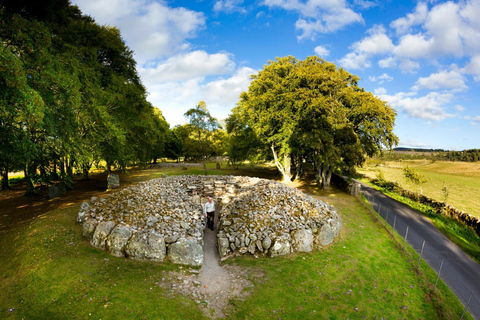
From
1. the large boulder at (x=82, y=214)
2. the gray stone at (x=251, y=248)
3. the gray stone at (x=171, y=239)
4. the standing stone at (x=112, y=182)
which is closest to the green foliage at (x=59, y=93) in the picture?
the standing stone at (x=112, y=182)

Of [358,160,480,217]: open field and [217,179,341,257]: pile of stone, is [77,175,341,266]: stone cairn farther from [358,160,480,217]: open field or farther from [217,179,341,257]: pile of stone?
[358,160,480,217]: open field

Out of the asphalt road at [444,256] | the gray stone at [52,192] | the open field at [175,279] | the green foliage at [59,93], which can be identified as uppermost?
the green foliage at [59,93]

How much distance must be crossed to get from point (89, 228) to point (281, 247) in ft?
34.6

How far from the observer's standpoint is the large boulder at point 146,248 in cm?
1012

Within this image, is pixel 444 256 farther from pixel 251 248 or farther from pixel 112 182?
pixel 112 182

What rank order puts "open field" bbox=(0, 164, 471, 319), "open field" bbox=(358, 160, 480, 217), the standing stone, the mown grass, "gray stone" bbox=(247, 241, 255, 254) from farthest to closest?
"open field" bbox=(358, 160, 480, 217), the standing stone, the mown grass, "gray stone" bbox=(247, 241, 255, 254), "open field" bbox=(0, 164, 471, 319)

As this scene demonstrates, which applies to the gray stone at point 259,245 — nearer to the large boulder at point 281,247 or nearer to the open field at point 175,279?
the open field at point 175,279

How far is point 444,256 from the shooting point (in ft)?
41.8

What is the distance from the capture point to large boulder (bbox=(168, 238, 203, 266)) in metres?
10.1

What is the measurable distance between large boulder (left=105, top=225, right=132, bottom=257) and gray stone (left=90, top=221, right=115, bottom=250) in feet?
0.94

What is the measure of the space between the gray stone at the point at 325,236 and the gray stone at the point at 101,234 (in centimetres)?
1185

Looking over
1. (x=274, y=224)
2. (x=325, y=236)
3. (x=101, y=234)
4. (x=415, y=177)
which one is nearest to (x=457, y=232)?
(x=325, y=236)

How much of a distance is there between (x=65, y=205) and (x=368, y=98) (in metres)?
30.2

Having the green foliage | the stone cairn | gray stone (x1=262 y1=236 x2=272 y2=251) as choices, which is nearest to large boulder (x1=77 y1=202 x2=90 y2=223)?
the stone cairn
